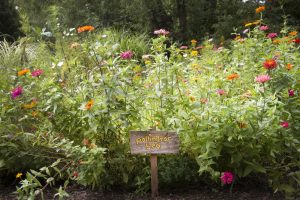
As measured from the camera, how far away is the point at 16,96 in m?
2.78

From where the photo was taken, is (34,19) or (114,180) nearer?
(114,180)

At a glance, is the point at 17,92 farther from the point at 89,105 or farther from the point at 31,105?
the point at 89,105

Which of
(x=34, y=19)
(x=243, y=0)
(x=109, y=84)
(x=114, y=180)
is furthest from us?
(x=34, y=19)

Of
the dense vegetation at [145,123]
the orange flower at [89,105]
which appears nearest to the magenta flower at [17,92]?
the dense vegetation at [145,123]

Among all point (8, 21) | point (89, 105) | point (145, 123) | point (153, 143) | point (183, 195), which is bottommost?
point (183, 195)

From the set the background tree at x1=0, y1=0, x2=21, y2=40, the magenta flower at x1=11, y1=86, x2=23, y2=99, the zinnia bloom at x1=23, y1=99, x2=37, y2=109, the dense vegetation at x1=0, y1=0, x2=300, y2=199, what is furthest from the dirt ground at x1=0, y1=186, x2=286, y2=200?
the background tree at x1=0, y1=0, x2=21, y2=40

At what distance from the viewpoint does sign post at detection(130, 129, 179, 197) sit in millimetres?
2658

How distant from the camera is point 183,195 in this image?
289 centimetres

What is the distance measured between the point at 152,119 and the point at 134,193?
561 mm

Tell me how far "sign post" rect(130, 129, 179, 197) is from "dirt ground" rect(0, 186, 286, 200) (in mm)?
402

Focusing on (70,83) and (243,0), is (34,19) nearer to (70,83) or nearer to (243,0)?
(243,0)

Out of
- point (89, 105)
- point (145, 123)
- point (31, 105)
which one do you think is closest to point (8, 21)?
point (31, 105)

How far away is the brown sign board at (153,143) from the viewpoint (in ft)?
8.73

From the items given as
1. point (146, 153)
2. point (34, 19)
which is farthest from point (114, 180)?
point (34, 19)
